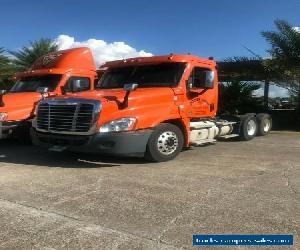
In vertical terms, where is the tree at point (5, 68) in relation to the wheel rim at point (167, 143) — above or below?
above

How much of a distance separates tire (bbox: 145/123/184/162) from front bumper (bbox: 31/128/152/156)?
6.4 inches

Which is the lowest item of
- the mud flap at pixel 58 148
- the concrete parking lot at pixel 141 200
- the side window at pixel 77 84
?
the concrete parking lot at pixel 141 200

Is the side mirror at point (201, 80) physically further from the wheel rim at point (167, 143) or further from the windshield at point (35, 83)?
the windshield at point (35, 83)

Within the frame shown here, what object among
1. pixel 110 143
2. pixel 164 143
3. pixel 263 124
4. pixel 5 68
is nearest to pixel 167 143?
pixel 164 143

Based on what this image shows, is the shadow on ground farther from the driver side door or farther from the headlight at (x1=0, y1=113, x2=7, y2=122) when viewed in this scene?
the driver side door

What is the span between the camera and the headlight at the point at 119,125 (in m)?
8.38

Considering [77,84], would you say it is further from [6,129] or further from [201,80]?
[201,80]

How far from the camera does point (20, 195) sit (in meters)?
6.47

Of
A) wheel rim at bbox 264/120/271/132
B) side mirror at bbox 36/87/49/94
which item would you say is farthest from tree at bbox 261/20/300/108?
side mirror at bbox 36/87/49/94

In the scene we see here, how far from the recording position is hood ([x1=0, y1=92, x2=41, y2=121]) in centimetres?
1100

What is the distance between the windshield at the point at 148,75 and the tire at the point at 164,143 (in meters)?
1.03

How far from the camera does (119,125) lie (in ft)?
27.6

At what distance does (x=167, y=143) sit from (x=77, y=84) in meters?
4.15

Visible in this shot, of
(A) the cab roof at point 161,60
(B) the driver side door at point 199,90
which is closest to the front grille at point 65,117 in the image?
(A) the cab roof at point 161,60
